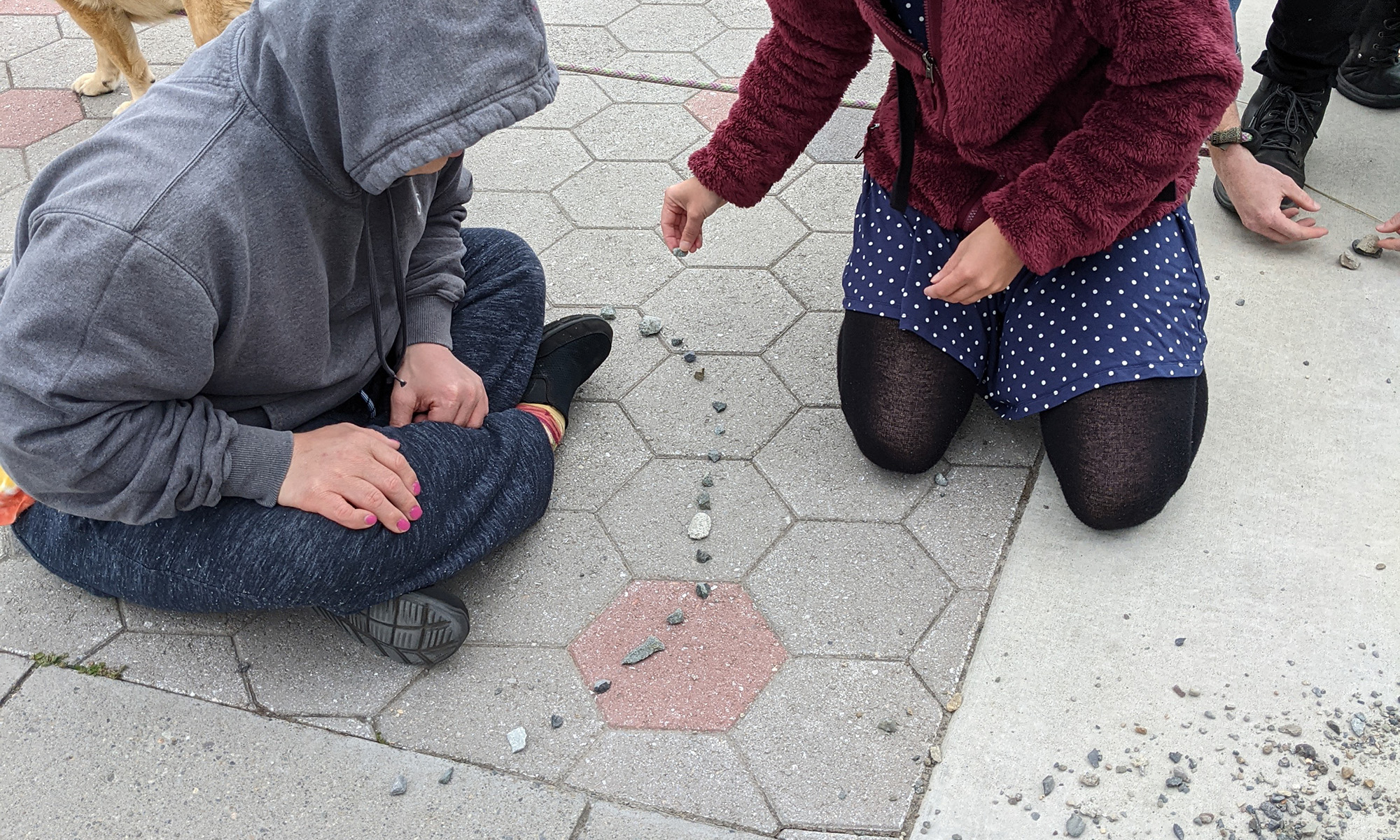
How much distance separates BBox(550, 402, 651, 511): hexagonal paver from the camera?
6.88ft

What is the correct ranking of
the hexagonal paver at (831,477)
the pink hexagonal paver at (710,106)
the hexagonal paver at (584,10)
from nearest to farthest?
the hexagonal paver at (831,477), the pink hexagonal paver at (710,106), the hexagonal paver at (584,10)

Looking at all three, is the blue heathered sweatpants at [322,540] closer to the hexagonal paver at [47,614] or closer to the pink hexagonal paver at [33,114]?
the hexagonal paver at [47,614]

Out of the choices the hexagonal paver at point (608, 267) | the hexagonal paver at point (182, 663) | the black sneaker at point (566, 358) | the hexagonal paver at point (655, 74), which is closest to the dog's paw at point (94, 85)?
the hexagonal paver at point (655, 74)

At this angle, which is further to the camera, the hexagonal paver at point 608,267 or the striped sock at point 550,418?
the hexagonal paver at point 608,267

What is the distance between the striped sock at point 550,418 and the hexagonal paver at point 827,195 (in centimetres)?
94

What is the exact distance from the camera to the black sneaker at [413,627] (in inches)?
68.3

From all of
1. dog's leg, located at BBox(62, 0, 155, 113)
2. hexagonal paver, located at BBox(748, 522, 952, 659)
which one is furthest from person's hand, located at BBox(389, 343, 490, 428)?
dog's leg, located at BBox(62, 0, 155, 113)

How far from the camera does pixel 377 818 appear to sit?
1.58m

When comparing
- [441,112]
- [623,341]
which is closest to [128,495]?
[441,112]

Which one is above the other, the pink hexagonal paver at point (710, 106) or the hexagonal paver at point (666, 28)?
the hexagonal paver at point (666, 28)

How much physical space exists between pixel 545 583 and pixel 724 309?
86 cm

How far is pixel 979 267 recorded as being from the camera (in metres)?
1.72

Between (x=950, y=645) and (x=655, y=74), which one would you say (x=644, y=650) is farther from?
(x=655, y=74)

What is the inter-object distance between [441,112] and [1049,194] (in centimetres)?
91
